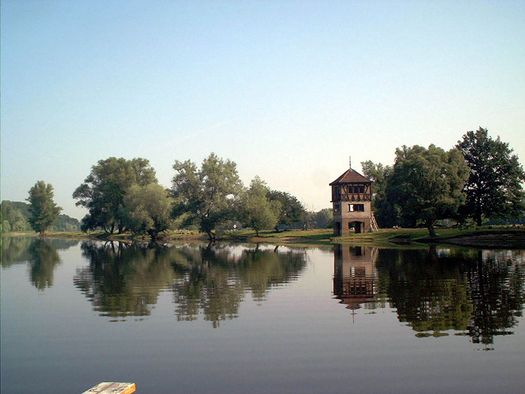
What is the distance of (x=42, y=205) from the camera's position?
183625 mm

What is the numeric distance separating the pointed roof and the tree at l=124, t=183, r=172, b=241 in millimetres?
41024

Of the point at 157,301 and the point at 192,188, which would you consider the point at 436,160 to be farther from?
the point at 157,301

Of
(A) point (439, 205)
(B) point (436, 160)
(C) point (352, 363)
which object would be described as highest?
(B) point (436, 160)

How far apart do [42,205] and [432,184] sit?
148 meters

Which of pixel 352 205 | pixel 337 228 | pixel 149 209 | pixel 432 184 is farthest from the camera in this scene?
pixel 149 209

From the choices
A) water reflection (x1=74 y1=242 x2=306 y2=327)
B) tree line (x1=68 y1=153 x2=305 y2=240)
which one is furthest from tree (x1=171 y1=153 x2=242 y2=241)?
water reflection (x1=74 y1=242 x2=306 y2=327)

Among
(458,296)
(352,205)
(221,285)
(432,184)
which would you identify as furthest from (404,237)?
(458,296)

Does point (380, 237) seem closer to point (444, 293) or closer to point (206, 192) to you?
point (206, 192)

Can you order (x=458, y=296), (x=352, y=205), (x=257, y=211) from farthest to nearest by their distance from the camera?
(x=257, y=211) → (x=352, y=205) → (x=458, y=296)

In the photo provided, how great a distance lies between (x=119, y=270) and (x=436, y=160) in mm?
62258

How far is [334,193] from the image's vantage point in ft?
360

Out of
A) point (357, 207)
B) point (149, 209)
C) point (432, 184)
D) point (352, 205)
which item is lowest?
point (357, 207)

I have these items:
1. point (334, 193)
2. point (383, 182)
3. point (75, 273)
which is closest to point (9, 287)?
point (75, 273)

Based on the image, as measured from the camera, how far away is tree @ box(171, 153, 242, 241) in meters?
118
